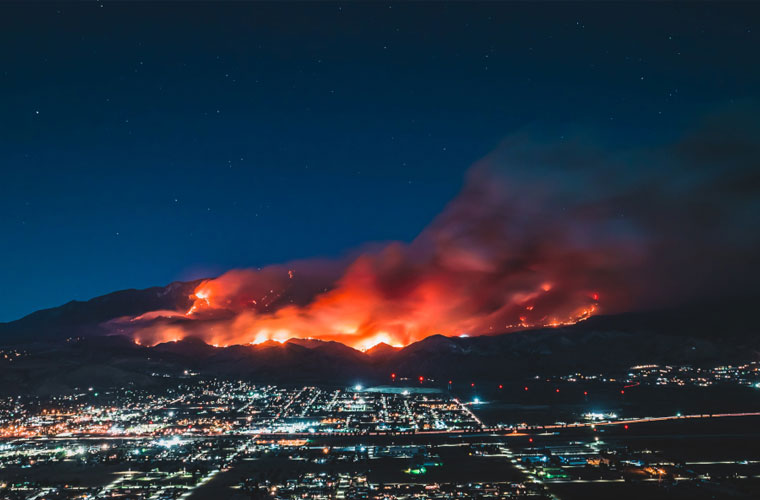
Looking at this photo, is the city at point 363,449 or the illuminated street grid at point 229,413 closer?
the city at point 363,449

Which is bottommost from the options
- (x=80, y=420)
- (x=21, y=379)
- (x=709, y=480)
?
(x=709, y=480)

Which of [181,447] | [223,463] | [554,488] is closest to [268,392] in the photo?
[181,447]

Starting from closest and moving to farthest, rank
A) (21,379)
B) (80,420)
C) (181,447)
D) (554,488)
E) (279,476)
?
(554,488) < (279,476) < (181,447) < (80,420) < (21,379)

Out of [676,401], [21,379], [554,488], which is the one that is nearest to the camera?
[554,488]

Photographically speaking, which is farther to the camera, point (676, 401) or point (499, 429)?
point (676, 401)

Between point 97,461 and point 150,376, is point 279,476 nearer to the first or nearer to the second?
point 97,461

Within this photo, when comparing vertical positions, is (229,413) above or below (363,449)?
above

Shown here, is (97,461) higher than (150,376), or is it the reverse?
(150,376)

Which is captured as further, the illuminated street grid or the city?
the illuminated street grid

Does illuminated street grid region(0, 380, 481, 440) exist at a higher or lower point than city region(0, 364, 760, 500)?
higher

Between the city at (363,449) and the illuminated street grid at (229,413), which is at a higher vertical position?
the illuminated street grid at (229,413)

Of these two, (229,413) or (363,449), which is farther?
(229,413)
